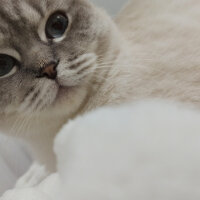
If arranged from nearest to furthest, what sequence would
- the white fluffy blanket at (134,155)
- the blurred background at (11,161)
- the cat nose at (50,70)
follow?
the white fluffy blanket at (134,155), the cat nose at (50,70), the blurred background at (11,161)

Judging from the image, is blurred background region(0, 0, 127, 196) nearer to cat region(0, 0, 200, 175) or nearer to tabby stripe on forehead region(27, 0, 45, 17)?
cat region(0, 0, 200, 175)

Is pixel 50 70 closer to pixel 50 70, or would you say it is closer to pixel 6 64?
pixel 50 70

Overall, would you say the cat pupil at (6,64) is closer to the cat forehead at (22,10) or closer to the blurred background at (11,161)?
the cat forehead at (22,10)

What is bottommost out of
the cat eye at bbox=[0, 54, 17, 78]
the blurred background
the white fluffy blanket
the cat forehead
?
the white fluffy blanket

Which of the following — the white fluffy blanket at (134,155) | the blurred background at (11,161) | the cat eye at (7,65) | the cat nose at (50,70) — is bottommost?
the white fluffy blanket at (134,155)

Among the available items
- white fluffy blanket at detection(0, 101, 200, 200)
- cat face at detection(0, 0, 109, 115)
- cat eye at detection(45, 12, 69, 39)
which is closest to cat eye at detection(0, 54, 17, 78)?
cat face at detection(0, 0, 109, 115)

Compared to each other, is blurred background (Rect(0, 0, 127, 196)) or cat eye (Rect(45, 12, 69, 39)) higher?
cat eye (Rect(45, 12, 69, 39))

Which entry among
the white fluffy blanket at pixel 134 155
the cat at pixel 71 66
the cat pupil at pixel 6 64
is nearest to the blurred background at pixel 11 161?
the cat at pixel 71 66
